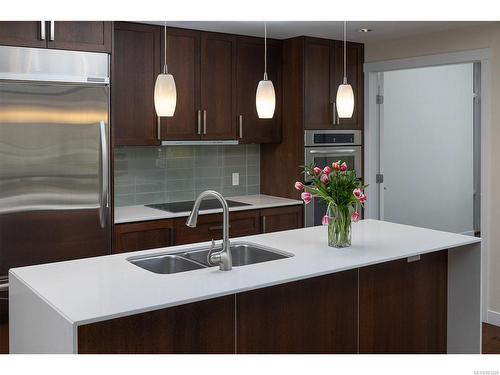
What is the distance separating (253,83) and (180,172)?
0.97 meters

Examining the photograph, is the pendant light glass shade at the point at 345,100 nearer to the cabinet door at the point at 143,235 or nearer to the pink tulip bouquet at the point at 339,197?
the pink tulip bouquet at the point at 339,197

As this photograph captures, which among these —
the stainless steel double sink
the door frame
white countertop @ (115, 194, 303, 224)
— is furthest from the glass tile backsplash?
the stainless steel double sink

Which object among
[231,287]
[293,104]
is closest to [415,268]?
[231,287]

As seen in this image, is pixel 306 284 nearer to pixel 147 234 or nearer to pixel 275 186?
pixel 147 234

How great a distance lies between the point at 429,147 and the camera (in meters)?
6.41

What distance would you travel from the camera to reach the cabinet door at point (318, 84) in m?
4.90

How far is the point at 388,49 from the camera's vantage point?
505cm

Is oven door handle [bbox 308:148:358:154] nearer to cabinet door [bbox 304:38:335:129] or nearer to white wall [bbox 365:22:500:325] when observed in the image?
cabinet door [bbox 304:38:335:129]

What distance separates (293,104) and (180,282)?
9.60 ft

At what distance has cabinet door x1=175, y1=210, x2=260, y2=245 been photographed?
431 cm

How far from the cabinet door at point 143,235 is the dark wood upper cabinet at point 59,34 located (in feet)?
3.99

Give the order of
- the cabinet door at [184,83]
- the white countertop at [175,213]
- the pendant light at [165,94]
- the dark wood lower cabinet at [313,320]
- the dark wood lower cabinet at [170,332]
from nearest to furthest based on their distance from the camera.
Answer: the dark wood lower cabinet at [170,332]
the dark wood lower cabinet at [313,320]
the pendant light at [165,94]
the white countertop at [175,213]
the cabinet door at [184,83]

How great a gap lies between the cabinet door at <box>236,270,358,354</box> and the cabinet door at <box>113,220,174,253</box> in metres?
1.76

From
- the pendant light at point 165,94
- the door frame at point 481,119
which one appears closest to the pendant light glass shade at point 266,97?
the pendant light at point 165,94
